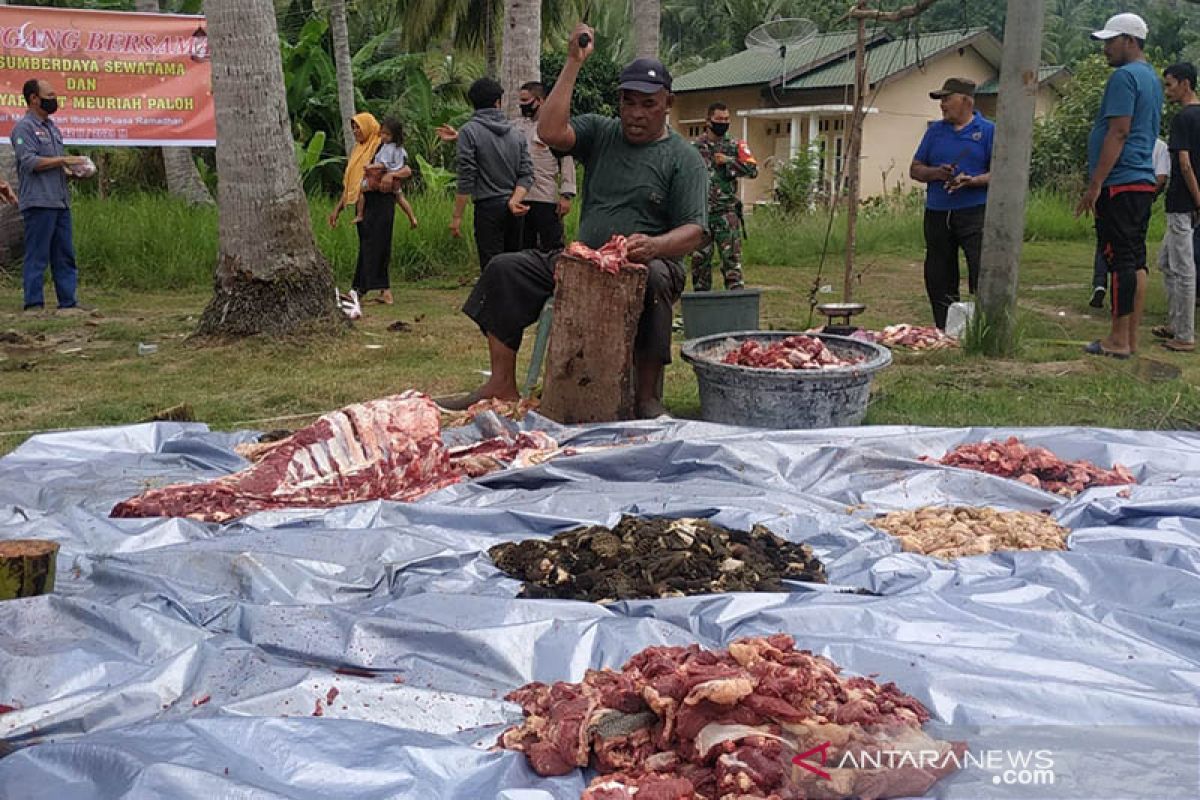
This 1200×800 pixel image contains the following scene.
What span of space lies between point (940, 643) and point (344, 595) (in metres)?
1.98

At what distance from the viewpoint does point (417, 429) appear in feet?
16.9

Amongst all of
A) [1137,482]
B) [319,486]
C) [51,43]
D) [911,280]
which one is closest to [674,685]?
[319,486]

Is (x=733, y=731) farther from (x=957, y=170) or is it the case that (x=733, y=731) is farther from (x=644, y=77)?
(x=957, y=170)

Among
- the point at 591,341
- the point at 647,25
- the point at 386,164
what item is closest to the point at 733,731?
the point at 591,341

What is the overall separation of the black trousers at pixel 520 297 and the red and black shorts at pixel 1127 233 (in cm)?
336

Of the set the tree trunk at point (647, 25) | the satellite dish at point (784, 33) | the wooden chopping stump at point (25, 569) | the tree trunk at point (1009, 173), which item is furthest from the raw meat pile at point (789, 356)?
the tree trunk at point (647, 25)

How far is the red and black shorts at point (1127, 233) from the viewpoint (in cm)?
761

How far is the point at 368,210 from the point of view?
10.5 metres

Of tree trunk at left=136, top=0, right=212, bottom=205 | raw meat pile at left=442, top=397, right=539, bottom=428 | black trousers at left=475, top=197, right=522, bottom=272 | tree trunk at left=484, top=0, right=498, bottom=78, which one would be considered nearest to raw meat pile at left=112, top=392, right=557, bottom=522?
raw meat pile at left=442, top=397, right=539, bottom=428

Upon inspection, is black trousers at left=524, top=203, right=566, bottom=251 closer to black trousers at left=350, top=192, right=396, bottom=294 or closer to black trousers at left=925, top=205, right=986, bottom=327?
black trousers at left=350, top=192, right=396, bottom=294

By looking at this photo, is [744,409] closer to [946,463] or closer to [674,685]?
[946,463]

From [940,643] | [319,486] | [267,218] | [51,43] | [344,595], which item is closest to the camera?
[940,643]

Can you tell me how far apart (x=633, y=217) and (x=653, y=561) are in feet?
9.49

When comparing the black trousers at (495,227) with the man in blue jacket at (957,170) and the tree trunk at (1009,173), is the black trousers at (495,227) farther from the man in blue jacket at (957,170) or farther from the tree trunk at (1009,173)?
the tree trunk at (1009,173)
